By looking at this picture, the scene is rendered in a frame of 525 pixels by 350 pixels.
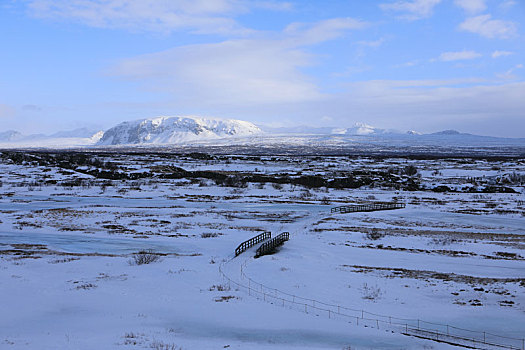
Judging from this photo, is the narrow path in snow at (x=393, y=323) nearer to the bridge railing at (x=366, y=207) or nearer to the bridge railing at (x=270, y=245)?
the bridge railing at (x=270, y=245)

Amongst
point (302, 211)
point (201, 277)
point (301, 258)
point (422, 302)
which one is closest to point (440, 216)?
point (302, 211)

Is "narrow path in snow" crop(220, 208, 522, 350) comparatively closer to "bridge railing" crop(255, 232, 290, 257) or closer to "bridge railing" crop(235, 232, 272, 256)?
"bridge railing" crop(255, 232, 290, 257)

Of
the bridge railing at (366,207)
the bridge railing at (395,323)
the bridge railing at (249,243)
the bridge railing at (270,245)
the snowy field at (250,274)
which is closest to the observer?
the bridge railing at (395,323)

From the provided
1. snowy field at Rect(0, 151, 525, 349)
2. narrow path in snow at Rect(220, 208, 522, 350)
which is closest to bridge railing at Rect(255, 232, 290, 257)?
snowy field at Rect(0, 151, 525, 349)

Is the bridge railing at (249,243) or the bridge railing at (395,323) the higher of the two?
the bridge railing at (249,243)

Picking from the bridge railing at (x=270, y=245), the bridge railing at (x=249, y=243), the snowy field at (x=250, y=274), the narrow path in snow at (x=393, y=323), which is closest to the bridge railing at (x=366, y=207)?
the snowy field at (x=250, y=274)

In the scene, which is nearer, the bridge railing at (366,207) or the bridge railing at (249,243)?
the bridge railing at (249,243)

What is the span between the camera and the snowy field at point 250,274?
14086 mm

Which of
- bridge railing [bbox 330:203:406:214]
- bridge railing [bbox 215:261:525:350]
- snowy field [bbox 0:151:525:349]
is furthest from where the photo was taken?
bridge railing [bbox 330:203:406:214]

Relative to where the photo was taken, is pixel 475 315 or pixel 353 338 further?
pixel 475 315

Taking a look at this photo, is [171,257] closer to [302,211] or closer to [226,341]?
[226,341]

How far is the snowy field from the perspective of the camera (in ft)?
46.2

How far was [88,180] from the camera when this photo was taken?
226 feet

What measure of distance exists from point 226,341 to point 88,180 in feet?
204
